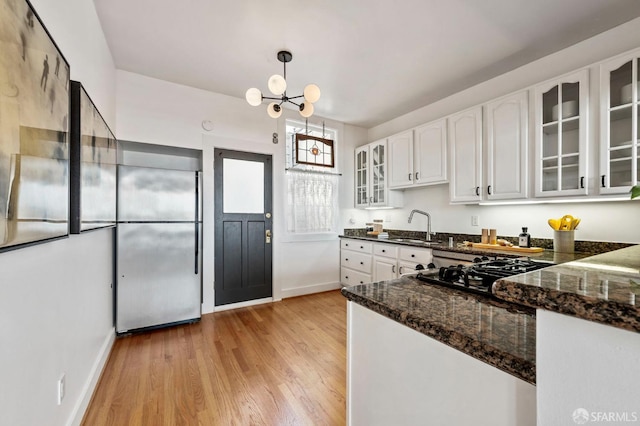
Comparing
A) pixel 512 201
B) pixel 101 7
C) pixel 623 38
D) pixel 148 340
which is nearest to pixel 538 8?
pixel 623 38

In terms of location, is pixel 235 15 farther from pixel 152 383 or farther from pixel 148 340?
pixel 148 340

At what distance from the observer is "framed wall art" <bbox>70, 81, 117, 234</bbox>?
139 centimetres

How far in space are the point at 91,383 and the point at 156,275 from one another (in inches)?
45.0

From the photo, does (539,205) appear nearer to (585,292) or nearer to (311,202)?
(311,202)

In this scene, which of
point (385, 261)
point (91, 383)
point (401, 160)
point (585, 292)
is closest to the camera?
point (585, 292)

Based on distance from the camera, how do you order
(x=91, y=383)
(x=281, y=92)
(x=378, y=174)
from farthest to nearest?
(x=378, y=174)
(x=281, y=92)
(x=91, y=383)

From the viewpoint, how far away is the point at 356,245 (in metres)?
4.04

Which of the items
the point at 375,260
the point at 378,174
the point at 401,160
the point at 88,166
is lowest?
the point at 375,260

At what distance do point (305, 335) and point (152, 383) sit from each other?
1301 millimetres

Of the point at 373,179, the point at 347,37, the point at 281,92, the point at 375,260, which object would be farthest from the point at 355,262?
the point at 347,37

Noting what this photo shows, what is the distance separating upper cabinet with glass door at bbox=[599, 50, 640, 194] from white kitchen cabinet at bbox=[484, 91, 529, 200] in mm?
504

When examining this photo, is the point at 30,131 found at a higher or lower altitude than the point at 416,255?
higher

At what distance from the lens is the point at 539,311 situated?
0.48 m

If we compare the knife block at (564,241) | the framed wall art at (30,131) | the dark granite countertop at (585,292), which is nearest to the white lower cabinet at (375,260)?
the knife block at (564,241)
